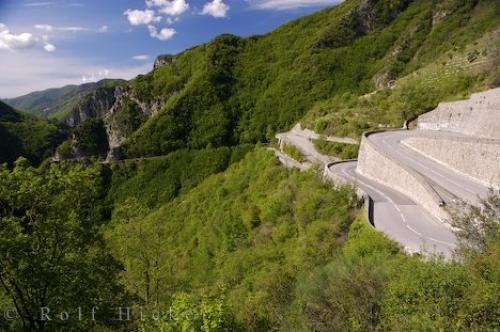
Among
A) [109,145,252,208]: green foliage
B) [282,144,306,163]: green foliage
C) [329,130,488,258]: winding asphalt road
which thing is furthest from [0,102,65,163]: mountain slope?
[329,130,488,258]: winding asphalt road

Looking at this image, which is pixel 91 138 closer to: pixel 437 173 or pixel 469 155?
pixel 437 173

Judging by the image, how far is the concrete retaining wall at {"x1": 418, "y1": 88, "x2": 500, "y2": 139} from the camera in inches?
1334

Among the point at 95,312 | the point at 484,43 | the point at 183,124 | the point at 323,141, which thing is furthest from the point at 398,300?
the point at 183,124

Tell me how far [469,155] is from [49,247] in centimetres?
2565

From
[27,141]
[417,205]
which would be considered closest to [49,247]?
[417,205]

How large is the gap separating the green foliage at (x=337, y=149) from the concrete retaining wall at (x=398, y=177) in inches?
323

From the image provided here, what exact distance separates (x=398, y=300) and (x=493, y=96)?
27.5 meters

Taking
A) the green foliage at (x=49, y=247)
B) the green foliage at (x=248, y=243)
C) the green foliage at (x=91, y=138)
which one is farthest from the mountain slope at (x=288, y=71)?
the green foliage at (x=49, y=247)

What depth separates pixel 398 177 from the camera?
32281 millimetres

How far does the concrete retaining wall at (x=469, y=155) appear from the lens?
26.4 metres

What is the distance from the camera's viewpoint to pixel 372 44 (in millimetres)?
118375

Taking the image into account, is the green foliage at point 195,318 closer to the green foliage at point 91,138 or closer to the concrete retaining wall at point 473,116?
the concrete retaining wall at point 473,116

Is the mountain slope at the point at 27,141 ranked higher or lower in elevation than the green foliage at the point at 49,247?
lower

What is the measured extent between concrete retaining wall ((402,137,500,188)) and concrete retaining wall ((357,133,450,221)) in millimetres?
3359
